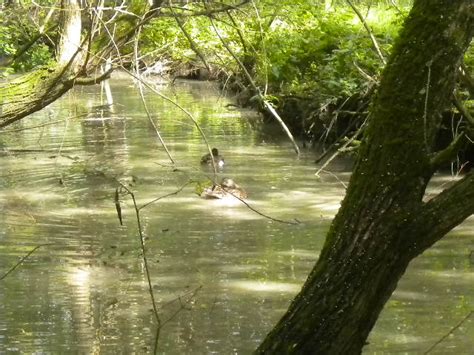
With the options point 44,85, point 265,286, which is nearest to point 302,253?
point 265,286

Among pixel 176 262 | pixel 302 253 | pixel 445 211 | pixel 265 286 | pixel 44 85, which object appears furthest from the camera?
pixel 302 253

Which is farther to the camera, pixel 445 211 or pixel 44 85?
pixel 44 85

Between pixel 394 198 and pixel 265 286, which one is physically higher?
pixel 394 198

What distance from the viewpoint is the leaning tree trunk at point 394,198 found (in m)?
3.43

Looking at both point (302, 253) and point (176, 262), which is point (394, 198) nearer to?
point (176, 262)

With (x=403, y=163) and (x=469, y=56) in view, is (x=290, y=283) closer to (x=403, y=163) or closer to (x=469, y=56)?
(x=403, y=163)

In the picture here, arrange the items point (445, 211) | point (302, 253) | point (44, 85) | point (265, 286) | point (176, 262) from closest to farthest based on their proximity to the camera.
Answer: point (445, 211)
point (44, 85)
point (265, 286)
point (176, 262)
point (302, 253)

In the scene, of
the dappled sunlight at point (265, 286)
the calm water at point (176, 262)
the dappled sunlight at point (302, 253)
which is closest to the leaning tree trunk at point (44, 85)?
the calm water at point (176, 262)

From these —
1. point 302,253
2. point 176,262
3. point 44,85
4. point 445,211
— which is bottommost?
point 176,262

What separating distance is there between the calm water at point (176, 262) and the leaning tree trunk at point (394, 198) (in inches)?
69.2

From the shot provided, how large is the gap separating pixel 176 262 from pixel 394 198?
5991 mm

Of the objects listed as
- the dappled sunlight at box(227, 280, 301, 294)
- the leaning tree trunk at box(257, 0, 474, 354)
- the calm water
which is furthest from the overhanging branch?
the dappled sunlight at box(227, 280, 301, 294)

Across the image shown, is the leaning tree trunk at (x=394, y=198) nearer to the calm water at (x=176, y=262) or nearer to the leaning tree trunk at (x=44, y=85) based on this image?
the calm water at (x=176, y=262)

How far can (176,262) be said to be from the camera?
366 inches
